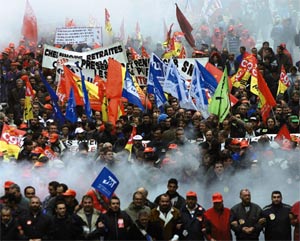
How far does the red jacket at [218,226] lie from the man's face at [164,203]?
0.52 metres

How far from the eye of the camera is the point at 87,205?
16703 millimetres

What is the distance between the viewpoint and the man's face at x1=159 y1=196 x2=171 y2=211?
668 inches

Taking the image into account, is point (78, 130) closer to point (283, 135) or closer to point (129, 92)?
point (129, 92)

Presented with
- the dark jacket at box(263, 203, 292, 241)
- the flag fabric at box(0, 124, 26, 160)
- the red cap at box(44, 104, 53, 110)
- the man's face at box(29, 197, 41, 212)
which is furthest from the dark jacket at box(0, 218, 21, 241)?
the red cap at box(44, 104, 53, 110)

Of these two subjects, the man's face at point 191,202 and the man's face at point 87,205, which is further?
the man's face at point 191,202

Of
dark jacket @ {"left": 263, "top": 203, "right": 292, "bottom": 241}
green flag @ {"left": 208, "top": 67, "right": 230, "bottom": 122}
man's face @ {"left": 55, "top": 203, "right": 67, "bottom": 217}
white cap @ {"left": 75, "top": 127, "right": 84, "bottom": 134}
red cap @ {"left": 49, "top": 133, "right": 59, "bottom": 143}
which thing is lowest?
dark jacket @ {"left": 263, "top": 203, "right": 292, "bottom": 241}

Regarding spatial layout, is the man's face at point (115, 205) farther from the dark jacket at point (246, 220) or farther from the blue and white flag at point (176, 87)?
the blue and white flag at point (176, 87)

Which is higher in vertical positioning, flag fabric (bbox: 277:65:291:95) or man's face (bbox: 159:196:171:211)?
flag fabric (bbox: 277:65:291:95)

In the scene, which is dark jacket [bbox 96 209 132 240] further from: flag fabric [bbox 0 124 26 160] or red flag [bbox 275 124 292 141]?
flag fabric [bbox 0 124 26 160]

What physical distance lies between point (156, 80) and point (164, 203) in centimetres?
656

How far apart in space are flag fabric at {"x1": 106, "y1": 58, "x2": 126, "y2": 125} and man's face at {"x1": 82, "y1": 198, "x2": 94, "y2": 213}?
5570 mm

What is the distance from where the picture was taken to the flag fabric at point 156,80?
23.1m

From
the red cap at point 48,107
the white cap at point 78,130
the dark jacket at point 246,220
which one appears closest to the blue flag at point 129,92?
the white cap at point 78,130

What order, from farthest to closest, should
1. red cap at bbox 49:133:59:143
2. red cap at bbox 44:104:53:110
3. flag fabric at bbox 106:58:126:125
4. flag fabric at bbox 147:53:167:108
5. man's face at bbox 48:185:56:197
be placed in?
red cap at bbox 44:104:53:110 < flag fabric at bbox 147:53:167:108 < flag fabric at bbox 106:58:126:125 < red cap at bbox 49:133:59:143 < man's face at bbox 48:185:56:197
